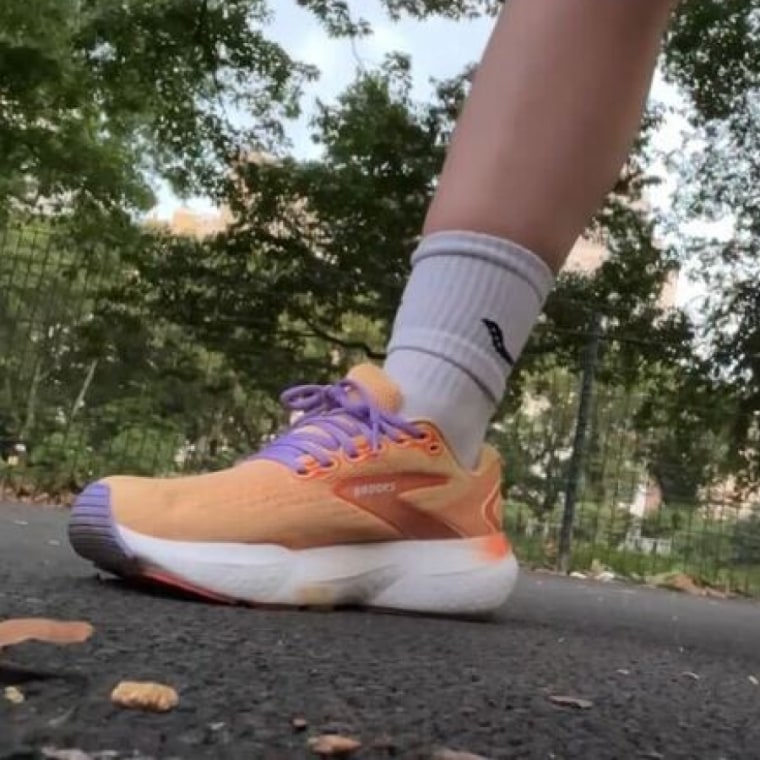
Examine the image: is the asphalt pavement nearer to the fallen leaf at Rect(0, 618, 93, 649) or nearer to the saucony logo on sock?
the fallen leaf at Rect(0, 618, 93, 649)

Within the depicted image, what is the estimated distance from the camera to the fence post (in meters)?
4.72

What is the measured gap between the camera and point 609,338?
17.7ft

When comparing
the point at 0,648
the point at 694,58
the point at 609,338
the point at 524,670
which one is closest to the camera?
the point at 0,648

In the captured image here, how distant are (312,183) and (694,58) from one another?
2078 mm

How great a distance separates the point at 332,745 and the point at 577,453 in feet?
14.6

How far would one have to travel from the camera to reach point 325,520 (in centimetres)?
94

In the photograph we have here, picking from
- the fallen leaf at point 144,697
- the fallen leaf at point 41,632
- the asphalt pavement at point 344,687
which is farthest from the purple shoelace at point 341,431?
the fallen leaf at point 144,697

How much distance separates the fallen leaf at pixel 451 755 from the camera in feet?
1.55

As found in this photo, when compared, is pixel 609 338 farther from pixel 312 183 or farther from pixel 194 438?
pixel 312 183

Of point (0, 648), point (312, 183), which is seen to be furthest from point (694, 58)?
point (0, 648)

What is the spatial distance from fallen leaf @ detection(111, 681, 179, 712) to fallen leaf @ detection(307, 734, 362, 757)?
58 millimetres

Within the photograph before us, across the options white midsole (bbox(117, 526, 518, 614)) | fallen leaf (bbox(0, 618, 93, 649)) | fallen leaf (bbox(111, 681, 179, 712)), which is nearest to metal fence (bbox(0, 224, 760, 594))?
white midsole (bbox(117, 526, 518, 614))

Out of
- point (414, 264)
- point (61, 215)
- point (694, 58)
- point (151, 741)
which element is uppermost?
point (694, 58)

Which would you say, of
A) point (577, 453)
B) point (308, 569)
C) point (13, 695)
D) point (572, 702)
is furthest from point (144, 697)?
point (577, 453)
